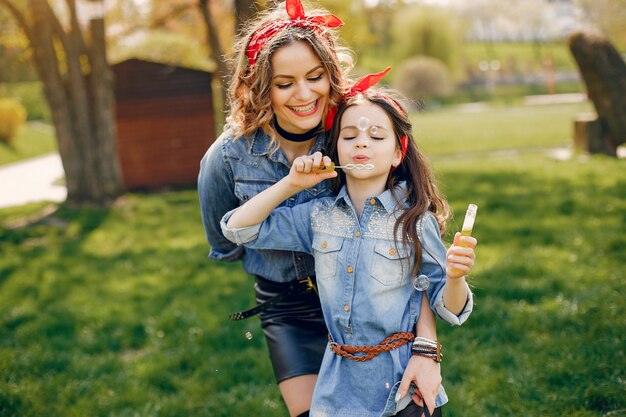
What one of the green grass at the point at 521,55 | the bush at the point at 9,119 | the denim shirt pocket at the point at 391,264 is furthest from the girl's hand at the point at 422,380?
the green grass at the point at 521,55

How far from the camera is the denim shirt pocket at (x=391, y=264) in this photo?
230 cm

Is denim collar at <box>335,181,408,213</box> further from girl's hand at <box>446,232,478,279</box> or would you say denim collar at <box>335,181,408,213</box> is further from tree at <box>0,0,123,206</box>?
tree at <box>0,0,123,206</box>

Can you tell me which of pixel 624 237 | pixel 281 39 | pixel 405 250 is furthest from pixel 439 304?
pixel 624 237

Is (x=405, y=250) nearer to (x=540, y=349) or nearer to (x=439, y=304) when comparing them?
(x=439, y=304)

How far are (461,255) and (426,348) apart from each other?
15.4 inches

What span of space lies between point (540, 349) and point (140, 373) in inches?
96.4

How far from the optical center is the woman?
2.51 m

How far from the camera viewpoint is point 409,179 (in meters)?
2.46

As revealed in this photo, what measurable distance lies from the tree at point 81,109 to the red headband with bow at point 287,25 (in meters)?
8.93

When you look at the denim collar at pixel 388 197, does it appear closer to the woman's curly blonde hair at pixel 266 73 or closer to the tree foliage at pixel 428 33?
the woman's curly blonde hair at pixel 266 73

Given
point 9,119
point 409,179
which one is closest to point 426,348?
point 409,179

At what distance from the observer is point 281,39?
250cm

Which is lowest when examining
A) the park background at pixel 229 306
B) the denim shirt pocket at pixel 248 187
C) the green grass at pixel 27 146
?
the green grass at pixel 27 146

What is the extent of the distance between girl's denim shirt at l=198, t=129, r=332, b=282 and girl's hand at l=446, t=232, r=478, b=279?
0.75 metres
